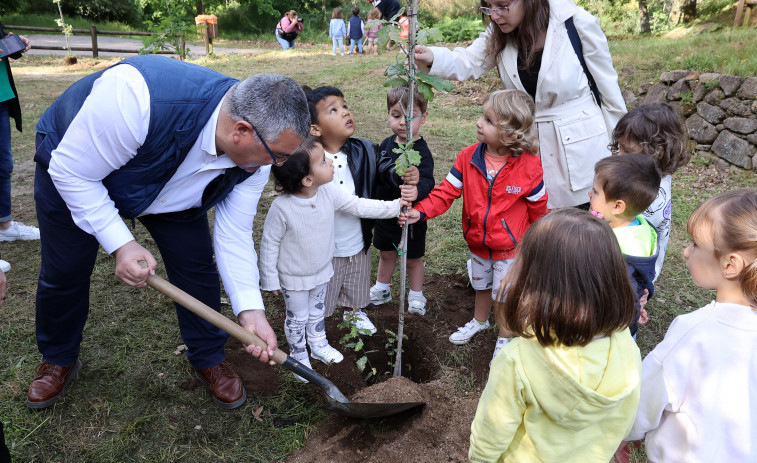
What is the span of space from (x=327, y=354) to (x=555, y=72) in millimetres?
1980

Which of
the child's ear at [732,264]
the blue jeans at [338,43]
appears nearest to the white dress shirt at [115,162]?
the child's ear at [732,264]

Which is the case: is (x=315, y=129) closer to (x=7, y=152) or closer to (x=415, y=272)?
(x=415, y=272)

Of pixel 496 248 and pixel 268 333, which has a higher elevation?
pixel 496 248

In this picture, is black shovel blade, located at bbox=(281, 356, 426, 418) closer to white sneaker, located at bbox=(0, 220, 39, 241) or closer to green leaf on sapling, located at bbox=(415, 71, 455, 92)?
green leaf on sapling, located at bbox=(415, 71, 455, 92)

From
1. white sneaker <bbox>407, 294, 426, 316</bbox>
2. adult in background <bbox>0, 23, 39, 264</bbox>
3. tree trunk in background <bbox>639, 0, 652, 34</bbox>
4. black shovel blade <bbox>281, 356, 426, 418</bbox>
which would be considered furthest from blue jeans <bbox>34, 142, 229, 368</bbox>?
tree trunk in background <bbox>639, 0, 652, 34</bbox>

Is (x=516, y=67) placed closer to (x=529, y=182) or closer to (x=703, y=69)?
(x=529, y=182)

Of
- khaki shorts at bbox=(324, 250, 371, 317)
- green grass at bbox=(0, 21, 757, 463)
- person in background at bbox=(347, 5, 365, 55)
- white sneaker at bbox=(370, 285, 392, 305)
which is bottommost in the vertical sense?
green grass at bbox=(0, 21, 757, 463)

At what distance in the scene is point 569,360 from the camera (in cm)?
145

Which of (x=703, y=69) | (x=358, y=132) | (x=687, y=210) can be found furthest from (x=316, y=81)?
(x=687, y=210)

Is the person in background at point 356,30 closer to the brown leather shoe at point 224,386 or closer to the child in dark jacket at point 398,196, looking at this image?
the child in dark jacket at point 398,196

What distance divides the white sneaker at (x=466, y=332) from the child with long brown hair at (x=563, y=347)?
1.61 m

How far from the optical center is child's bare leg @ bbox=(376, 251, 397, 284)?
3.48 m

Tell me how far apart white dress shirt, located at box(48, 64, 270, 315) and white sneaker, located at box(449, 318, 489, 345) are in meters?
1.33

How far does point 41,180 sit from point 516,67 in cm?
243
